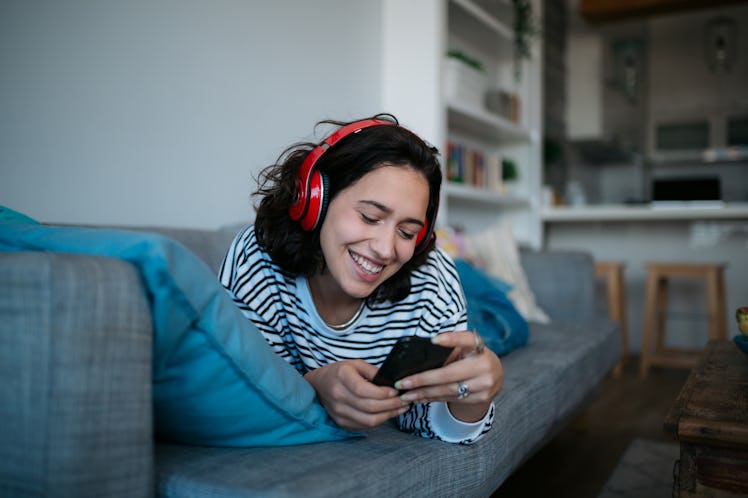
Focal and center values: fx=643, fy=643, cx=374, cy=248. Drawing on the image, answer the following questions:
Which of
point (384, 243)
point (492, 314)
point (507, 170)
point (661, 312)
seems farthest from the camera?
point (507, 170)

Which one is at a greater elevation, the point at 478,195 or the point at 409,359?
the point at 478,195

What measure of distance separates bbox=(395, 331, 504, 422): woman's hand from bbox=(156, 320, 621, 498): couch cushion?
0.38 feet

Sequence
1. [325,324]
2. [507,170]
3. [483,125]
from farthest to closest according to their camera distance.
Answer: [507,170]
[483,125]
[325,324]

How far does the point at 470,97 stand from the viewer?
347 cm

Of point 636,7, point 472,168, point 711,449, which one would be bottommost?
point 711,449

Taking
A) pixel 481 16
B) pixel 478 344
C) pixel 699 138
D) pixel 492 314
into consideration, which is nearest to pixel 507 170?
pixel 481 16

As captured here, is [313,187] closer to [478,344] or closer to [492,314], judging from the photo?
A: [478,344]

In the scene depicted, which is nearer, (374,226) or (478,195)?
(374,226)

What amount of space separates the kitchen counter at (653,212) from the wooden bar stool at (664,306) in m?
0.42

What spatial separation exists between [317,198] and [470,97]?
2.58 metres

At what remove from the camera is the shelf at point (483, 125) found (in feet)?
11.2

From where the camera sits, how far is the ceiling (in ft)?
15.3

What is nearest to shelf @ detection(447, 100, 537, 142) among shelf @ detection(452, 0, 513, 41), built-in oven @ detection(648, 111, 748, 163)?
shelf @ detection(452, 0, 513, 41)

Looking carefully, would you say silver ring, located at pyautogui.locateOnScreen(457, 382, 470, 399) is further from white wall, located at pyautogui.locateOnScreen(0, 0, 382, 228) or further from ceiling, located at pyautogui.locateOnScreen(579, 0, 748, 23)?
ceiling, located at pyautogui.locateOnScreen(579, 0, 748, 23)
